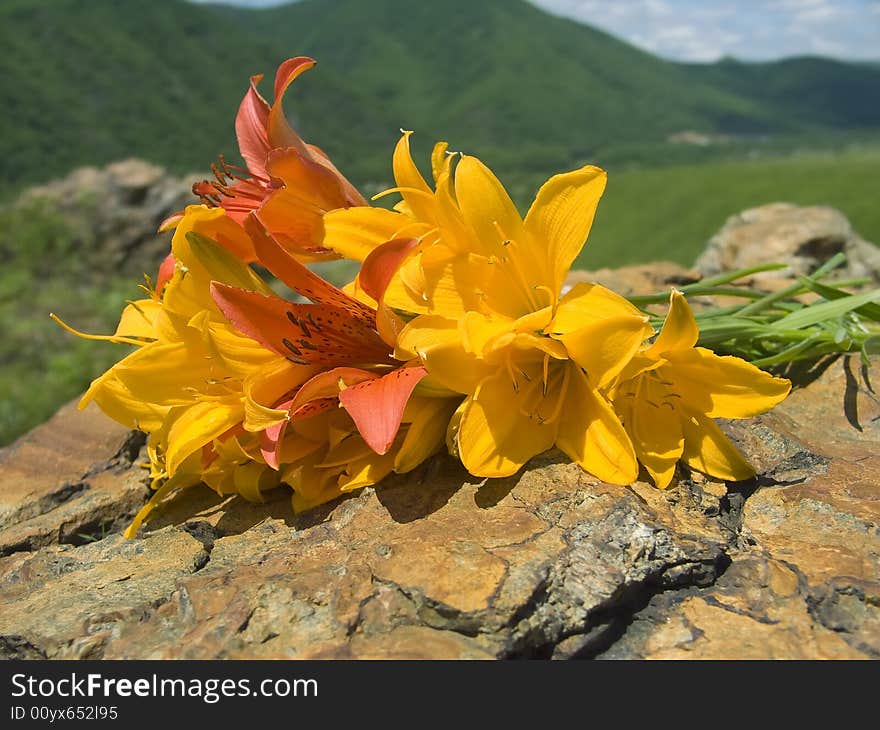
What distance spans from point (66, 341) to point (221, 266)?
688 centimetres

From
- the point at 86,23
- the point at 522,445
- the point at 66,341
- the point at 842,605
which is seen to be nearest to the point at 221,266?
the point at 522,445

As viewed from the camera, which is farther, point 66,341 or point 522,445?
point 66,341

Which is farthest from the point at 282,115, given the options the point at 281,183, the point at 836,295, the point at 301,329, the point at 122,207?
the point at 122,207

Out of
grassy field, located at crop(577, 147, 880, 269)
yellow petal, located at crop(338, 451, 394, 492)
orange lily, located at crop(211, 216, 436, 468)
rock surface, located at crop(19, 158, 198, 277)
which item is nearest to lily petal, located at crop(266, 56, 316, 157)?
orange lily, located at crop(211, 216, 436, 468)

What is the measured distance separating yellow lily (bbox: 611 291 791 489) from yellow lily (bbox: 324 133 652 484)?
0.11 m

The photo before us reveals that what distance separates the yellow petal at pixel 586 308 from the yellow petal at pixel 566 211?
0.28 feet

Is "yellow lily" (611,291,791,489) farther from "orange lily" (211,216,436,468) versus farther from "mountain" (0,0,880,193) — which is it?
"mountain" (0,0,880,193)

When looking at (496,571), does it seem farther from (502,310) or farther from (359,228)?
(359,228)

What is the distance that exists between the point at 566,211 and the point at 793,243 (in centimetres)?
333

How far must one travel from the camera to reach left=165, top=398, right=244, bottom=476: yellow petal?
1.62 m

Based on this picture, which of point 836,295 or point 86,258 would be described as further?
point 86,258

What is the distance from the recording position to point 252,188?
1.82m

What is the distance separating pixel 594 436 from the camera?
5.16 feet
